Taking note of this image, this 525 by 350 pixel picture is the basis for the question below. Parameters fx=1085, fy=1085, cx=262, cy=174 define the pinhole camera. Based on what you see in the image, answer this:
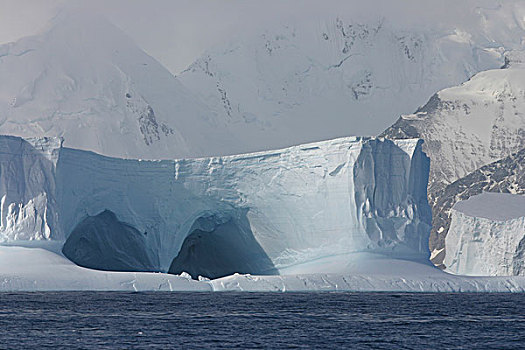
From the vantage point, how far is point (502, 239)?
2512 inches

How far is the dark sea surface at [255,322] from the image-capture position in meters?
31.7

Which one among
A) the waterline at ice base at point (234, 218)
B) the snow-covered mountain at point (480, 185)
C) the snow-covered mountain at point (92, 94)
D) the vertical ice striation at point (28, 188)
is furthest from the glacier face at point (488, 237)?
the snow-covered mountain at point (480, 185)

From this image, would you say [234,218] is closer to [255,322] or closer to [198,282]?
[198,282]

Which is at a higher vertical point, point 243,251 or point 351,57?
point 351,57

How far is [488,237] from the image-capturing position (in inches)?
2559

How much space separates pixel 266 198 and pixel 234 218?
300cm

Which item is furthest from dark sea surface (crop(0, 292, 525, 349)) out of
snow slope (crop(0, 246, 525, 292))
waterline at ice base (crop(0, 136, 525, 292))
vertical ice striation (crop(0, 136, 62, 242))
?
vertical ice striation (crop(0, 136, 62, 242))

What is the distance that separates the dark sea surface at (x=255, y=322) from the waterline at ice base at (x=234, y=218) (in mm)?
1214

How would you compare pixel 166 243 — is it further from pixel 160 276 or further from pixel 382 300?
pixel 382 300

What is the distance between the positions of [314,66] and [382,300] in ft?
257

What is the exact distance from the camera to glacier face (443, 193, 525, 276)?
208ft

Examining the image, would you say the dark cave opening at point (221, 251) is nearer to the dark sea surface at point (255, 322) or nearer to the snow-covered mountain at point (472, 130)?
the dark sea surface at point (255, 322)

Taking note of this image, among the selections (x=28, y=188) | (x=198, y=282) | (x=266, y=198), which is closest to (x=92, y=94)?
(x=266, y=198)

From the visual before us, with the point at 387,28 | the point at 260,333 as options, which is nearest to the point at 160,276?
the point at 260,333
